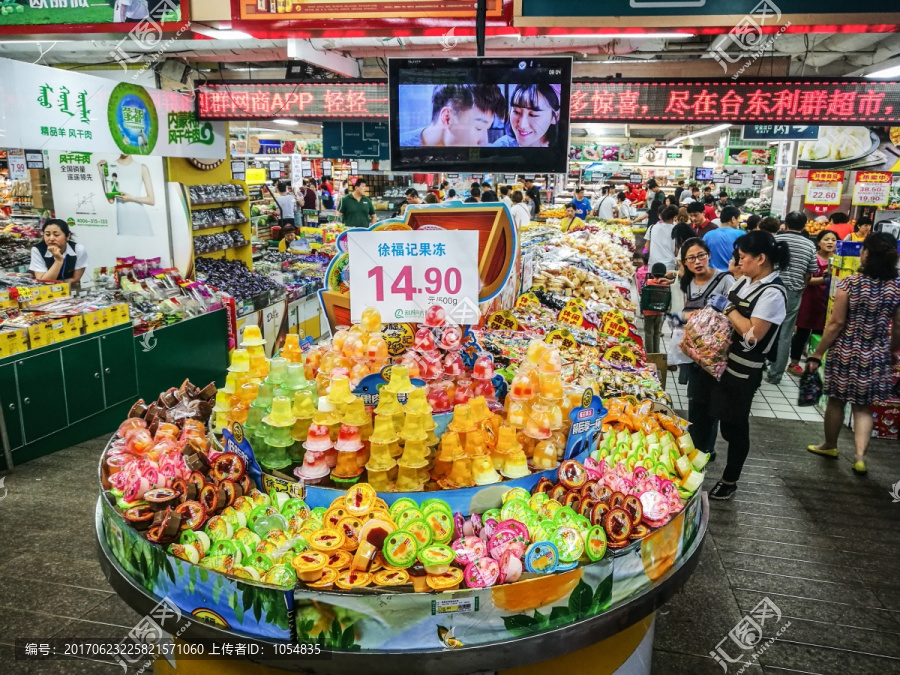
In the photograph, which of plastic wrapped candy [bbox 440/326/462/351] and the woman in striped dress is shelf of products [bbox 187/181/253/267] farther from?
the woman in striped dress

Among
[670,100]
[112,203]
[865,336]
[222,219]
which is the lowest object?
[865,336]

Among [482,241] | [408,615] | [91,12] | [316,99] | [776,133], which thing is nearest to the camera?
[408,615]

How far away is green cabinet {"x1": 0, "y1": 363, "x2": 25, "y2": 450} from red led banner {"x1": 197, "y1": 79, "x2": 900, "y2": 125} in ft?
11.1

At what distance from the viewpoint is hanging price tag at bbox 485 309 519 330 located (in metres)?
4.03

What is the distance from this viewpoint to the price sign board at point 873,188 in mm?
12289

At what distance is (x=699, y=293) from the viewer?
4922mm

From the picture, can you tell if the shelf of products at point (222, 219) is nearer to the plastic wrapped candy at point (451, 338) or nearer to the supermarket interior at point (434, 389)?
the supermarket interior at point (434, 389)

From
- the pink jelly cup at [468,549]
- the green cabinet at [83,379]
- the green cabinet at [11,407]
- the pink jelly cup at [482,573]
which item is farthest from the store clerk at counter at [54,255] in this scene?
the pink jelly cup at [482,573]

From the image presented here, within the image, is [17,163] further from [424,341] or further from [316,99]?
[424,341]

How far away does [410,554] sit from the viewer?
2012 mm

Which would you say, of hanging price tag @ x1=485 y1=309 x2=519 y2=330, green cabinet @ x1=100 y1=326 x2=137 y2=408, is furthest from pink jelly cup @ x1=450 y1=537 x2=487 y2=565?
green cabinet @ x1=100 y1=326 x2=137 y2=408

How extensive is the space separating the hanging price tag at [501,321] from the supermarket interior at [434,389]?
0.02m

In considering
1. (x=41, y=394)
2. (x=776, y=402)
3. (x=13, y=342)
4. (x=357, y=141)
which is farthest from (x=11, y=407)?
(x=357, y=141)
